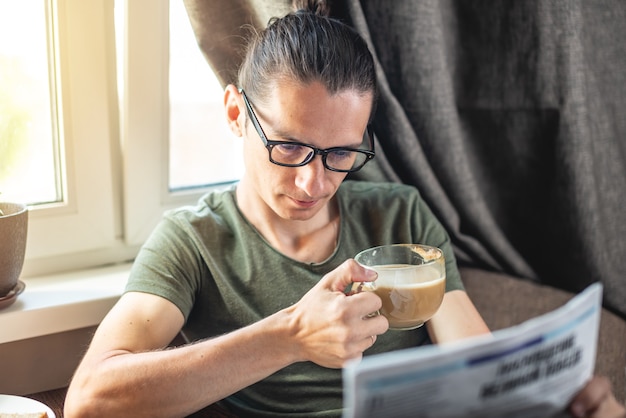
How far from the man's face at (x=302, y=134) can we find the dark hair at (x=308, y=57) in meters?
0.02

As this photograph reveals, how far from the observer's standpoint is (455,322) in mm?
1638

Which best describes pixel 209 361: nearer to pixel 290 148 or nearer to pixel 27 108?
pixel 290 148

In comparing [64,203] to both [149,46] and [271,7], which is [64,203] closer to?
[149,46]

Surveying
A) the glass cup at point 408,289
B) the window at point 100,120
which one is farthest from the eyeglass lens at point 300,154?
the window at point 100,120

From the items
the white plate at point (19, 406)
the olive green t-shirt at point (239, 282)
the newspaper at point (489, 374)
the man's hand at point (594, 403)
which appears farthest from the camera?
the olive green t-shirt at point (239, 282)

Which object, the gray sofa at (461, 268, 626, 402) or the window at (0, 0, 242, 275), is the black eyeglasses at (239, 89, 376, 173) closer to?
the window at (0, 0, 242, 275)

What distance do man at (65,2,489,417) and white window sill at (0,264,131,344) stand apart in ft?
0.74

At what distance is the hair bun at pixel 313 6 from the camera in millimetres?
1686

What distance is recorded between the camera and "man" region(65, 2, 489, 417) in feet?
4.37

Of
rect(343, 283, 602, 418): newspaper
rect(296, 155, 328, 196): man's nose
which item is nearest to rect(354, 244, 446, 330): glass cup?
rect(296, 155, 328, 196): man's nose

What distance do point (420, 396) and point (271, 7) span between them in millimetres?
1087

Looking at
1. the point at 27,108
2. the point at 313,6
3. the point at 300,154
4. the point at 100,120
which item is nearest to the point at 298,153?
the point at 300,154

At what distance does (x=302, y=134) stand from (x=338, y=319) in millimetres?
383

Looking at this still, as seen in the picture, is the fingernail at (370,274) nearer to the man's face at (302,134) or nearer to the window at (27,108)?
the man's face at (302,134)
